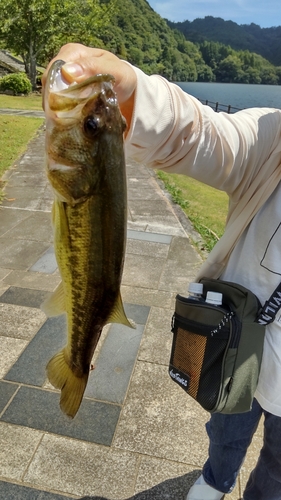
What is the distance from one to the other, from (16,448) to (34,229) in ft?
12.1

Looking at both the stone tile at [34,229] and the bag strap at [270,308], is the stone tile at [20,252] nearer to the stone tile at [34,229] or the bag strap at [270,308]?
the stone tile at [34,229]

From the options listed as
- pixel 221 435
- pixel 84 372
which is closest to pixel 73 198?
pixel 84 372

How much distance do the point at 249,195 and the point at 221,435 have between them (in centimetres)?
115

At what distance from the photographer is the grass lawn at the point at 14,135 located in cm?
945

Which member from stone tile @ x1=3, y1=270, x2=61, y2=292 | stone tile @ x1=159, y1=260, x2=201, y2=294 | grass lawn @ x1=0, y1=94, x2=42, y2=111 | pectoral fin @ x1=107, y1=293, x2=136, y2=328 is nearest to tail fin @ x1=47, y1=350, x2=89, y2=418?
pectoral fin @ x1=107, y1=293, x2=136, y2=328

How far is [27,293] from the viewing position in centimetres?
417

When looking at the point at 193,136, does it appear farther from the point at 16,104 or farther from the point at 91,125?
the point at 16,104

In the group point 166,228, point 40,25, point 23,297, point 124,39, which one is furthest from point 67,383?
point 124,39

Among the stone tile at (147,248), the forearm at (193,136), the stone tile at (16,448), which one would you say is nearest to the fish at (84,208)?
the forearm at (193,136)

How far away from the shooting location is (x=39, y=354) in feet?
10.9

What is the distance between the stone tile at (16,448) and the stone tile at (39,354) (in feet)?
1.36

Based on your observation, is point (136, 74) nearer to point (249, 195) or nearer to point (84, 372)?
point (249, 195)

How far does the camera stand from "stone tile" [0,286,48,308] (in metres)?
3.99

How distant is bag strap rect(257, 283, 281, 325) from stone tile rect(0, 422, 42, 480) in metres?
1.78
